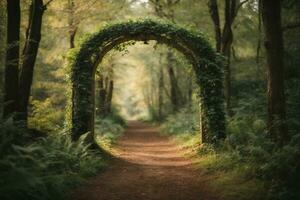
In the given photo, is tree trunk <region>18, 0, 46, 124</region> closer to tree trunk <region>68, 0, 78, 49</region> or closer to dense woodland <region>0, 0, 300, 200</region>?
dense woodland <region>0, 0, 300, 200</region>

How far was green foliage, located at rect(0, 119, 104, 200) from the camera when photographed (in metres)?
6.09

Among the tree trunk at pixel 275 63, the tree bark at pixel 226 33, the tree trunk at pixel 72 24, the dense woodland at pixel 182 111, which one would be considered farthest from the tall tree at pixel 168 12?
the tree trunk at pixel 275 63

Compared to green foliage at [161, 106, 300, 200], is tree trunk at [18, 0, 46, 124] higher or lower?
higher

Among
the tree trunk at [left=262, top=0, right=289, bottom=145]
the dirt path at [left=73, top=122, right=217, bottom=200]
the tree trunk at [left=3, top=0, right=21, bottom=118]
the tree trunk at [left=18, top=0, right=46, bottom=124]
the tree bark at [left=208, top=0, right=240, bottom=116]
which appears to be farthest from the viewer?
the tree bark at [left=208, top=0, right=240, bottom=116]

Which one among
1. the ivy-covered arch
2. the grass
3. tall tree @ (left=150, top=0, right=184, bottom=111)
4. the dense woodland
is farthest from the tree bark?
the grass

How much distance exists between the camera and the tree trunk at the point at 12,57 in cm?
1093

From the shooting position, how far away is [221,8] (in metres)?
22.6

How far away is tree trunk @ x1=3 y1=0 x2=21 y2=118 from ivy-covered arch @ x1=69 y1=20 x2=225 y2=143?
2811 mm

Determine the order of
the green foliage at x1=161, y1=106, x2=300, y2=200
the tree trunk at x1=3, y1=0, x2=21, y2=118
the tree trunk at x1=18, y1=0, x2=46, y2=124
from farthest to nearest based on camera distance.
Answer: the tree trunk at x1=18, y1=0, x2=46, y2=124 < the tree trunk at x1=3, y1=0, x2=21, y2=118 < the green foliage at x1=161, y1=106, x2=300, y2=200

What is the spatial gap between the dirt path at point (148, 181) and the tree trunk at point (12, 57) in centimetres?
332

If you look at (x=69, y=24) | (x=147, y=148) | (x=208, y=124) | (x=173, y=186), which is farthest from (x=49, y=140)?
(x=69, y=24)

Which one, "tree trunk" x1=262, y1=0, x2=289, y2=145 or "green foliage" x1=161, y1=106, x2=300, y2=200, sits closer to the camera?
"green foliage" x1=161, y1=106, x2=300, y2=200

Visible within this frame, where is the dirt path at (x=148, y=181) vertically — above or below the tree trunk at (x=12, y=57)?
below

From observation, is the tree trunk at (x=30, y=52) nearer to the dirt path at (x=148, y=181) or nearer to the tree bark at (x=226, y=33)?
the dirt path at (x=148, y=181)
